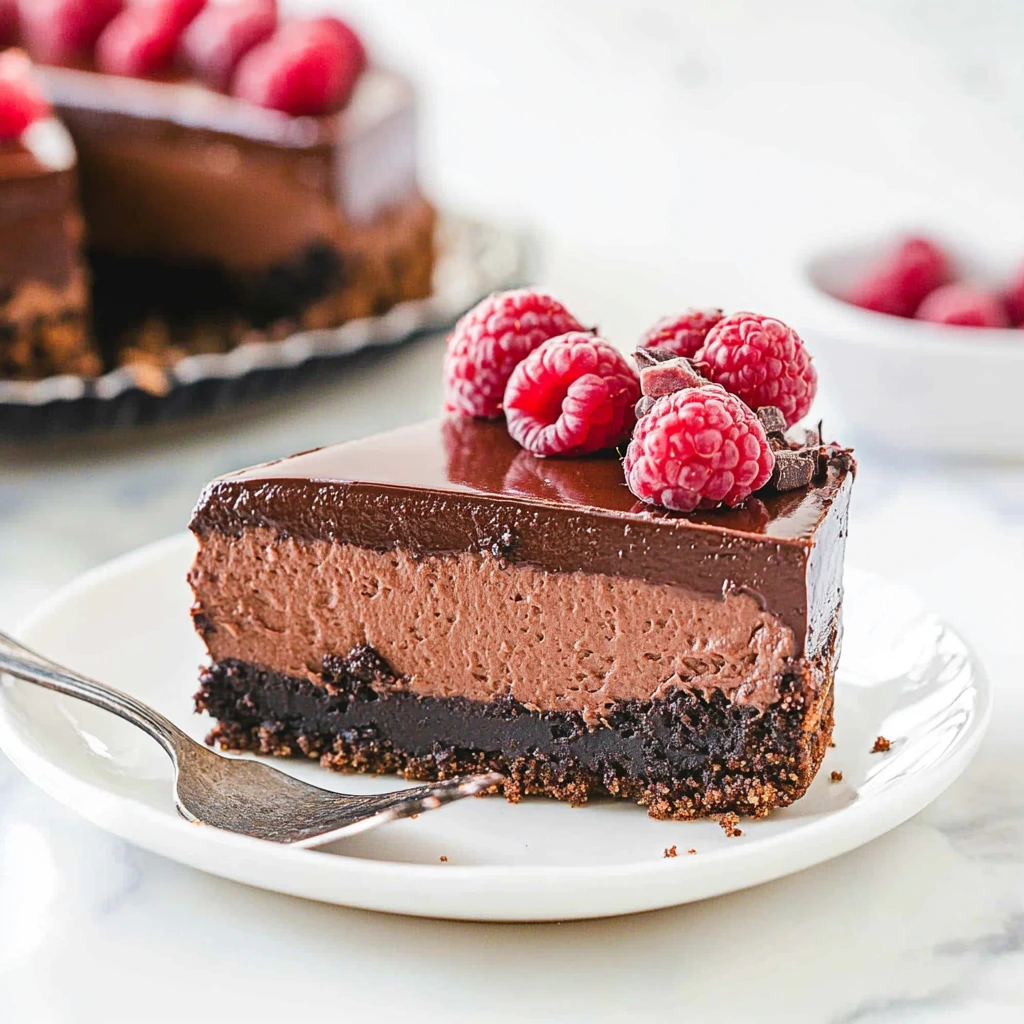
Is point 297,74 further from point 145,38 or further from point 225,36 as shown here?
point 145,38

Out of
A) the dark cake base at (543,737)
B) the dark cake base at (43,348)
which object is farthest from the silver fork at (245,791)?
the dark cake base at (43,348)

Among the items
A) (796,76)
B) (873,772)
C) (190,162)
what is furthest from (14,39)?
(873,772)

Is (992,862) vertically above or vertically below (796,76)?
below

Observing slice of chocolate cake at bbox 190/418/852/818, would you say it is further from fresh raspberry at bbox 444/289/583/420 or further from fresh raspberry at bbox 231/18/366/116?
fresh raspberry at bbox 231/18/366/116

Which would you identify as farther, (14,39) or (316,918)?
(14,39)

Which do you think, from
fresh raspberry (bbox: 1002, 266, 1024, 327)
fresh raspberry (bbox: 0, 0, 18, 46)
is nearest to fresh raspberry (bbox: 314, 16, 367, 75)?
fresh raspberry (bbox: 0, 0, 18, 46)

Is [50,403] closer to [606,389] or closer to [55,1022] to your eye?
[606,389]
